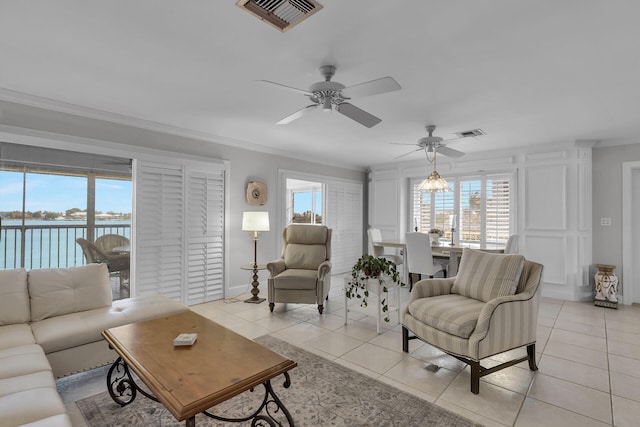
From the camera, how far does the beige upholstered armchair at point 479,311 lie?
7.49 ft

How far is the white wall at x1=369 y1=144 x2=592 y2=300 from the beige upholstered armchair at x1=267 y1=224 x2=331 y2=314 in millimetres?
3174

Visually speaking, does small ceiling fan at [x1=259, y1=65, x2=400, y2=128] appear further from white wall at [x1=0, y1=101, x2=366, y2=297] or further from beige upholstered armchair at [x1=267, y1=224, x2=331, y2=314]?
white wall at [x1=0, y1=101, x2=366, y2=297]

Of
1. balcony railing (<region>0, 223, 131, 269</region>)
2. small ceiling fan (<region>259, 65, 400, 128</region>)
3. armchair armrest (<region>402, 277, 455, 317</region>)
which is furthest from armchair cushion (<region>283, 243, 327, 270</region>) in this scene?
balcony railing (<region>0, 223, 131, 269</region>)

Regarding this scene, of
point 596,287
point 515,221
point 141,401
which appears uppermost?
point 515,221

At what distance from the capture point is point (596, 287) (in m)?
4.49

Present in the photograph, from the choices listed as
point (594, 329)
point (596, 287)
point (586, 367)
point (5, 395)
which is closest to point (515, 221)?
point (596, 287)

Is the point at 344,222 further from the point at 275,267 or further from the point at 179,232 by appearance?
the point at 179,232

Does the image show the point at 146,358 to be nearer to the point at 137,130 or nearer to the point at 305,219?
the point at 137,130

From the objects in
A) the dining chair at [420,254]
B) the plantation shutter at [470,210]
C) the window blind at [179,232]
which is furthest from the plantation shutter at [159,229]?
the plantation shutter at [470,210]

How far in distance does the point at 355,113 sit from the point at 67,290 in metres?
2.79

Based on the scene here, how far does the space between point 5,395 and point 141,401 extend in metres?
0.82

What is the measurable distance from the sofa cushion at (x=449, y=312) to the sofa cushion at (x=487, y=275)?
0.09m

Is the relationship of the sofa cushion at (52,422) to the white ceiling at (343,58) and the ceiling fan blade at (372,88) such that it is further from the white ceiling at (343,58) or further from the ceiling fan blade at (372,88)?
the ceiling fan blade at (372,88)

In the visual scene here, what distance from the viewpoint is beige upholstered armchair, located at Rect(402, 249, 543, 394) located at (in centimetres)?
228
